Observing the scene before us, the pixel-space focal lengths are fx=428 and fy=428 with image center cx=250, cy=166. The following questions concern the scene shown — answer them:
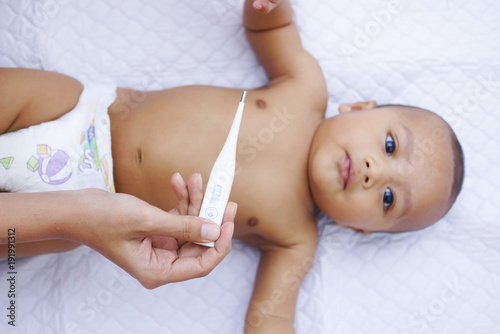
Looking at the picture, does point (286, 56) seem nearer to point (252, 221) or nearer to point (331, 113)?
point (331, 113)

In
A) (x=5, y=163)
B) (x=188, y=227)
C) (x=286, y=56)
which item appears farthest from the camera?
(x=286, y=56)

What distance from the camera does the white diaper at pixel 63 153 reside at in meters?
1.02

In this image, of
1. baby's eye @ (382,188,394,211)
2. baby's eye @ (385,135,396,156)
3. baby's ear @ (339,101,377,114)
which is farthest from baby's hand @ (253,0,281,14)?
baby's eye @ (382,188,394,211)

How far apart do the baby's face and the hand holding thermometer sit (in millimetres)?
372

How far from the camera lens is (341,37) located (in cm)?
133

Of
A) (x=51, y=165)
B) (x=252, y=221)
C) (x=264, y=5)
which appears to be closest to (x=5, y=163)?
(x=51, y=165)

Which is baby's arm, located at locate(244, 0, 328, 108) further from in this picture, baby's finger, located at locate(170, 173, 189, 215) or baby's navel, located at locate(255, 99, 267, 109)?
baby's finger, located at locate(170, 173, 189, 215)

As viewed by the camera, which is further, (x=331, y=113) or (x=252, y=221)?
(x=331, y=113)

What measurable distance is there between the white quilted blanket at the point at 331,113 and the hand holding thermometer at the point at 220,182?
501 millimetres

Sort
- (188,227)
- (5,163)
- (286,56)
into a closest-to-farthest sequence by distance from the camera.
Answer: (188,227), (5,163), (286,56)

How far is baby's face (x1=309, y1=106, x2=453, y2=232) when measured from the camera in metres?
1.09

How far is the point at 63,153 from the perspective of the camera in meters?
1.05

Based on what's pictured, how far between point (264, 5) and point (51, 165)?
66cm

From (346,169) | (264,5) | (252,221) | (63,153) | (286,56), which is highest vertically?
(264,5)
